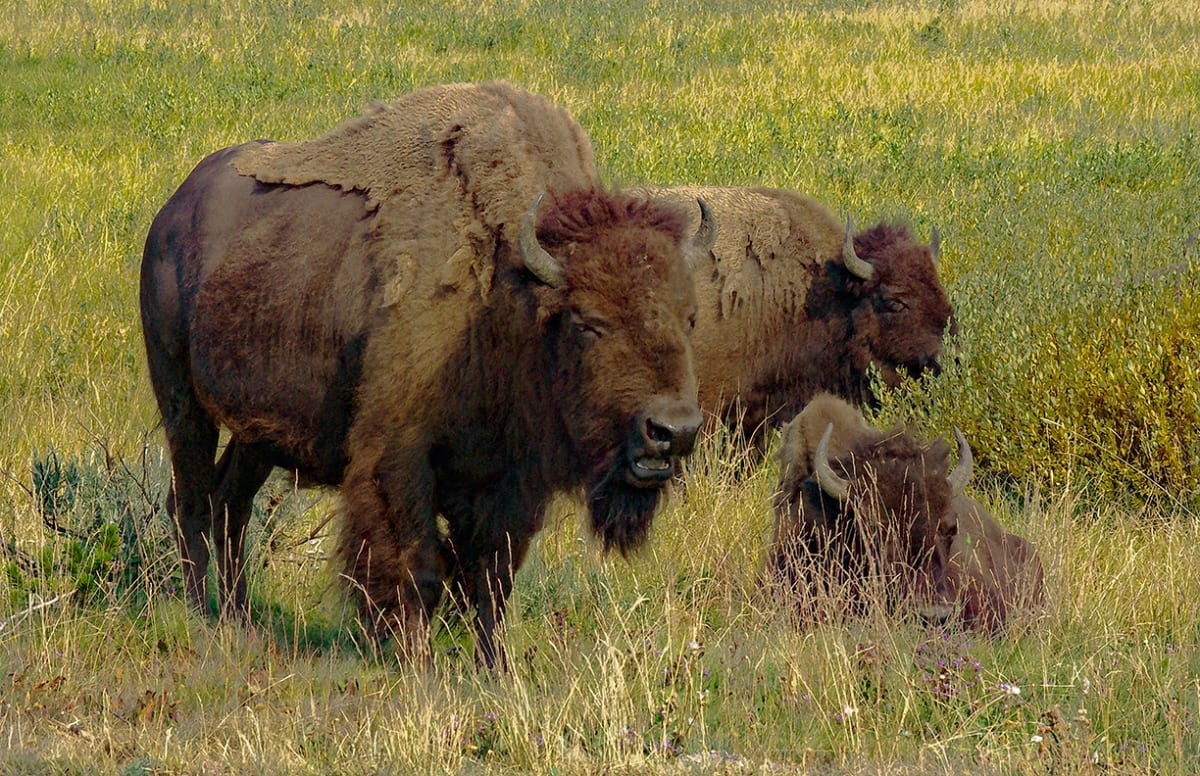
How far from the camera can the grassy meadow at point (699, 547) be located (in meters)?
4.29

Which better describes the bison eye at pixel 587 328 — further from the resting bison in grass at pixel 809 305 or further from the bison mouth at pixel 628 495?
the resting bison in grass at pixel 809 305

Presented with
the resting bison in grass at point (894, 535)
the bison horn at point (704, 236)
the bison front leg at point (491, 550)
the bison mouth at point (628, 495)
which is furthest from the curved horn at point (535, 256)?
the resting bison in grass at point (894, 535)

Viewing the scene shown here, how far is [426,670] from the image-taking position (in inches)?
201

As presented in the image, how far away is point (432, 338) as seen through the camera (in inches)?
213

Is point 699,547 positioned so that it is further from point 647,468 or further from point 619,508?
point 647,468

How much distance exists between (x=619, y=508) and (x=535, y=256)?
3.13ft

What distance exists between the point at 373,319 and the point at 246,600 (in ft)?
5.03

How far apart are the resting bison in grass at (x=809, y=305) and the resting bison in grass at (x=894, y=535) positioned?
2677mm

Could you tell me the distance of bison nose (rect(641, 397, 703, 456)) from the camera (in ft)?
15.4

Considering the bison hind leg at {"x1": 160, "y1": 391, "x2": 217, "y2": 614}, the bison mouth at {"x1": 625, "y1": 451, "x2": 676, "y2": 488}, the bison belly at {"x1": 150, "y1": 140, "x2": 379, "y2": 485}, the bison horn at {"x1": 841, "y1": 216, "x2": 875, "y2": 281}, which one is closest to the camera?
the bison mouth at {"x1": 625, "y1": 451, "x2": 676, "y2": 488}

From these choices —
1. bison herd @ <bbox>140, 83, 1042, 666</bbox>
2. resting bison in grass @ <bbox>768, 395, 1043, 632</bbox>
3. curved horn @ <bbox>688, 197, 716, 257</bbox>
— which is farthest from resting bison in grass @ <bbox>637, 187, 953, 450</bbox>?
curved horn @ <bbox>688, 197, 716, 257</bbox>

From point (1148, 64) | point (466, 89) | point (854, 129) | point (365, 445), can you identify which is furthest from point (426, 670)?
point (1148, 64)

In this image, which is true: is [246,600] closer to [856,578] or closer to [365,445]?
[365,445]

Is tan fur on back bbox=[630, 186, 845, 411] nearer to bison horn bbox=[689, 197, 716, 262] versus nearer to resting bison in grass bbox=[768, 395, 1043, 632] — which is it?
resting bison in grass bbox=[768, 395, 1043, 632]
